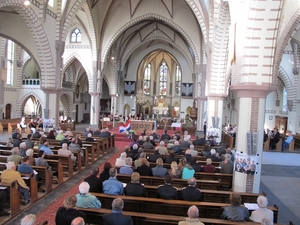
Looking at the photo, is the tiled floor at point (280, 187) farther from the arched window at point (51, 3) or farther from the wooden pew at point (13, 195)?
the arched window at point (51, 3)

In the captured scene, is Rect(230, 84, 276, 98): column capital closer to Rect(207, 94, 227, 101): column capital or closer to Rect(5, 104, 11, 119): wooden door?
Rect(207, 94, 227, 101): column capital

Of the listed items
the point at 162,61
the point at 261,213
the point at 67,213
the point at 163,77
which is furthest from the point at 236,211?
the point at 162,61

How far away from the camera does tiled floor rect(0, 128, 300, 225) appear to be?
24.1 ft

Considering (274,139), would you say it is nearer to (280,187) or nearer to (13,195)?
(280,187)

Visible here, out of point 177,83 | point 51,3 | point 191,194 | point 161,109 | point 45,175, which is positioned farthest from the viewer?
point 177,83

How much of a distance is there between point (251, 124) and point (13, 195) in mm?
7030

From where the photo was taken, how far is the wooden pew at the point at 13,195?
21.0 ft

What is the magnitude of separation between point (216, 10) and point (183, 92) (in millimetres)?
24325

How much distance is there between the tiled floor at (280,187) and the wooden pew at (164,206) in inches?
84.6

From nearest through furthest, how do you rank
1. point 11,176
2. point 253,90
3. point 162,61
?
point 11,176 < point 253,90 < point 162,61

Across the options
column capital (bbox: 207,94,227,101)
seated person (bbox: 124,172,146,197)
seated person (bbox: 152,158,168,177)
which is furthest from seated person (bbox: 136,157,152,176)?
column capital (bbox: 207,94,227,101)

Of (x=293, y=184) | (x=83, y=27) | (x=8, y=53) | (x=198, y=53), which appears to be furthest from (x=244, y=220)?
(x=8, y=53)

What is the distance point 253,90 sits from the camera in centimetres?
864

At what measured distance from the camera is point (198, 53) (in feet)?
84.6
